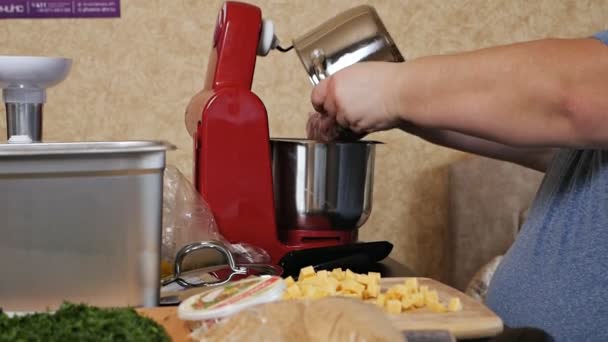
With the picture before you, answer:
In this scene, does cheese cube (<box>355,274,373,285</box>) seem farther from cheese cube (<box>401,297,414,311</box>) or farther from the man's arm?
the man's arm

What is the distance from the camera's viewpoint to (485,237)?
1.90 meters

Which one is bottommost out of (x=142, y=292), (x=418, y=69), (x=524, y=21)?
(x=142, y=292)

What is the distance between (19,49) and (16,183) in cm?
144

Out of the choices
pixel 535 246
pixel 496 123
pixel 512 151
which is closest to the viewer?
pixel 496 123

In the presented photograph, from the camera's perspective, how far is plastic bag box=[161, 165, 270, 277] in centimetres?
100

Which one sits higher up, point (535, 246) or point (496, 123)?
point (496, 123)

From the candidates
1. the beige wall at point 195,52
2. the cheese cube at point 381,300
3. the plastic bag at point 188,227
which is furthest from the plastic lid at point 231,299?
the beige wall at point 195,52

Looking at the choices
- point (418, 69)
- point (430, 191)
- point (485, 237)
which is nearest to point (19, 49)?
point (430, 191)

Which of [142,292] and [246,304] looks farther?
[142,292]

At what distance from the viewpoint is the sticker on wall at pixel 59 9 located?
6.41ft

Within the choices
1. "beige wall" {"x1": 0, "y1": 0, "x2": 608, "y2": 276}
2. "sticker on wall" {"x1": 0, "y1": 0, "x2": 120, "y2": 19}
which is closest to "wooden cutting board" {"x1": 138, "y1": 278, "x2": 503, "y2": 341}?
"beige wall" {"x1": 0, "y1": 0, "x2": 608, "y2": 276}

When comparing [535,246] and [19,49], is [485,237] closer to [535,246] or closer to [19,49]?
[535,246]

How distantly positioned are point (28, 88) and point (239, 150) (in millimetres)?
→ 292

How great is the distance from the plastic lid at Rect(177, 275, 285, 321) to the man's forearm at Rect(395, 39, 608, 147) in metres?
0.32
